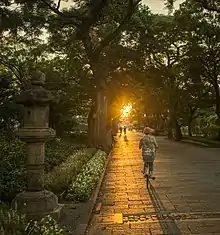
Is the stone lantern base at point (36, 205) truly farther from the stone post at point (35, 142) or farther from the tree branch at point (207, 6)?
the tree branch at point (207, 6)

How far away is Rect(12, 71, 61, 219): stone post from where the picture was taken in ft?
21.8

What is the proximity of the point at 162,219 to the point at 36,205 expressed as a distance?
2.28m

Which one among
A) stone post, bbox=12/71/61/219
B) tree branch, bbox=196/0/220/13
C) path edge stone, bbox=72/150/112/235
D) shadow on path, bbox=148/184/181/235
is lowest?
path edge stone, bbox=72/150/112/235

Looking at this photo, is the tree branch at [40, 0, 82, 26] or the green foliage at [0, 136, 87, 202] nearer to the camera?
the green foliage at [0, 136, 87, 202]

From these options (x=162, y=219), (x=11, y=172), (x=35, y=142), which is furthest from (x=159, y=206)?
(x=11, y=172)

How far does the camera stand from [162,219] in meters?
7.04

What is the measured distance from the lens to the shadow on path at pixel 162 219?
6.25 metres

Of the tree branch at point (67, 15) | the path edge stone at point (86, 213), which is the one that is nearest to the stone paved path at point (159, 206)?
the path edge stone at point (86, 213)

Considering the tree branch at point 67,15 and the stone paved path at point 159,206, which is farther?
the tree branch at point 67,15

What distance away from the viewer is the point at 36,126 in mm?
6855

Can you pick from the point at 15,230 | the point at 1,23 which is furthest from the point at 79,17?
the point at 15,230

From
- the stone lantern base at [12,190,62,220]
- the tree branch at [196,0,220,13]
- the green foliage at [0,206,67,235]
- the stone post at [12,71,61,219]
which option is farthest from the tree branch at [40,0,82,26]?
the green foliage at [0,206,67,235]

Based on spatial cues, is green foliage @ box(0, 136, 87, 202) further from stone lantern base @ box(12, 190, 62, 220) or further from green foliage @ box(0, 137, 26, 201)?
stone lantern base @ box(12, 190, 62, 220)

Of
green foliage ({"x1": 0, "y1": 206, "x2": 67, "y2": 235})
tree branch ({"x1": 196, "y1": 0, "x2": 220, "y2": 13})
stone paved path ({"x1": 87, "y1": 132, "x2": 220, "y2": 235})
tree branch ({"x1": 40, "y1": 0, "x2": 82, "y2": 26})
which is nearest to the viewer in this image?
green foliage ({"x1": 0, "y1": 206, "x2": 67, "y2": 235})
